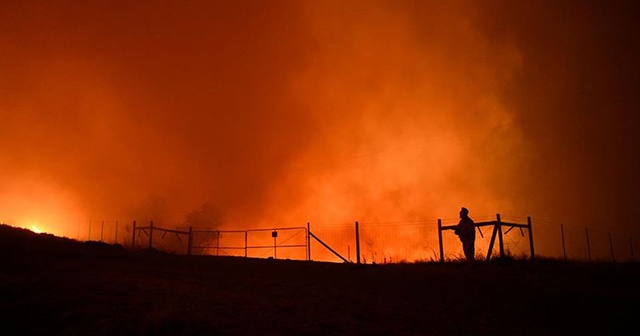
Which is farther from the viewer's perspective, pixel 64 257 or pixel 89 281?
pixel 64 257

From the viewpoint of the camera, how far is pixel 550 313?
37.3ft

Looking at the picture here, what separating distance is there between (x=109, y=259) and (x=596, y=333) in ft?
47.4

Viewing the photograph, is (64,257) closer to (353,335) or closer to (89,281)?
(89,281)

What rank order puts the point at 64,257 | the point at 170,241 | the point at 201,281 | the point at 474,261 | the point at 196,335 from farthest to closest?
the point at 170,241, the point at 474,261, the point at 64,257, the point at 201,281, the point at 196,335

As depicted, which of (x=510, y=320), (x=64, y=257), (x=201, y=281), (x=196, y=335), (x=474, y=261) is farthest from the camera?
(x=474, y=261)

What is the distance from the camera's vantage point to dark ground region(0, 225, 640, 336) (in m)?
8.81

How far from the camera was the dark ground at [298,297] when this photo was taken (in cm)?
881

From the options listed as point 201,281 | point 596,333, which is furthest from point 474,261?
Result: point 201,281

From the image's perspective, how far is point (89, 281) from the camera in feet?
37.7

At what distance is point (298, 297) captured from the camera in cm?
1190

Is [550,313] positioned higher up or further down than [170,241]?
further down

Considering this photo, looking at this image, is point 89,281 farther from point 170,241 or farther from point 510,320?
point 170,241

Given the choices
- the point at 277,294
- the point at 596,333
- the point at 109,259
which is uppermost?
the point at 109,259

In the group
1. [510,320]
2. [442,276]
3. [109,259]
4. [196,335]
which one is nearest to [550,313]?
[510,320]
